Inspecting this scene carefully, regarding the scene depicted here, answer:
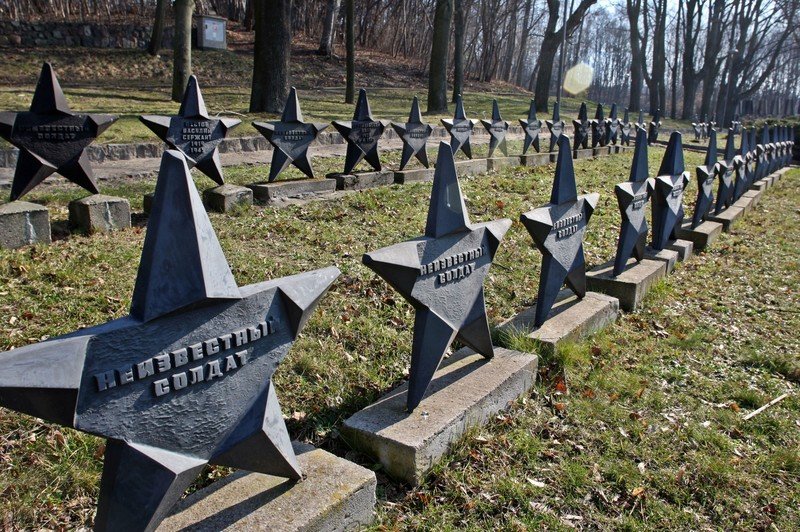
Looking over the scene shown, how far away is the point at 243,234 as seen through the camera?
21.5ft

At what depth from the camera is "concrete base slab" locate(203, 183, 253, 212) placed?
7418 mm

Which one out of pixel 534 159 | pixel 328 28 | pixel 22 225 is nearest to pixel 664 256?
pixel 22 225

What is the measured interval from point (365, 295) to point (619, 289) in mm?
2405

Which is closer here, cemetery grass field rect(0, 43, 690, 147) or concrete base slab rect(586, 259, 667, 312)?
concrete base slab rect(586, 259, 667, 312)

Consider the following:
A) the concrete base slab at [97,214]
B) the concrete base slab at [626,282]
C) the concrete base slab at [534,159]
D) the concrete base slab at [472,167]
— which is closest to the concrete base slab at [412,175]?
the concrete base slab at [472,167]

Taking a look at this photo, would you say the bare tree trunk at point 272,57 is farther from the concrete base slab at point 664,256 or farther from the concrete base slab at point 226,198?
the concrete base slab at point 664,256

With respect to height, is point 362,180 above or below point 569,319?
above

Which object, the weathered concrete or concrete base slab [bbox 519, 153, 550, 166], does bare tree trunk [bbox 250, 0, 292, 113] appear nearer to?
the weathered concrete

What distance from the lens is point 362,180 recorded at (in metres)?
9.41

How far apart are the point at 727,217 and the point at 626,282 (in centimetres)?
484

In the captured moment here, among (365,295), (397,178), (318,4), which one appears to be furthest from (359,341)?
(318,4)

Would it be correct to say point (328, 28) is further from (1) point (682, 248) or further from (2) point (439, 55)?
(1) point (682, 248)

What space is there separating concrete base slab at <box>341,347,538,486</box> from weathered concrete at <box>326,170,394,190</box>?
5.43m

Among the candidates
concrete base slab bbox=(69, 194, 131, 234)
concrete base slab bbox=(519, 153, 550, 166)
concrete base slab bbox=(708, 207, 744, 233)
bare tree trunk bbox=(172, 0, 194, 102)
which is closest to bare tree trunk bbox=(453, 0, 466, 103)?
concrete base slab bbox=(519, 153, 550, 166)
